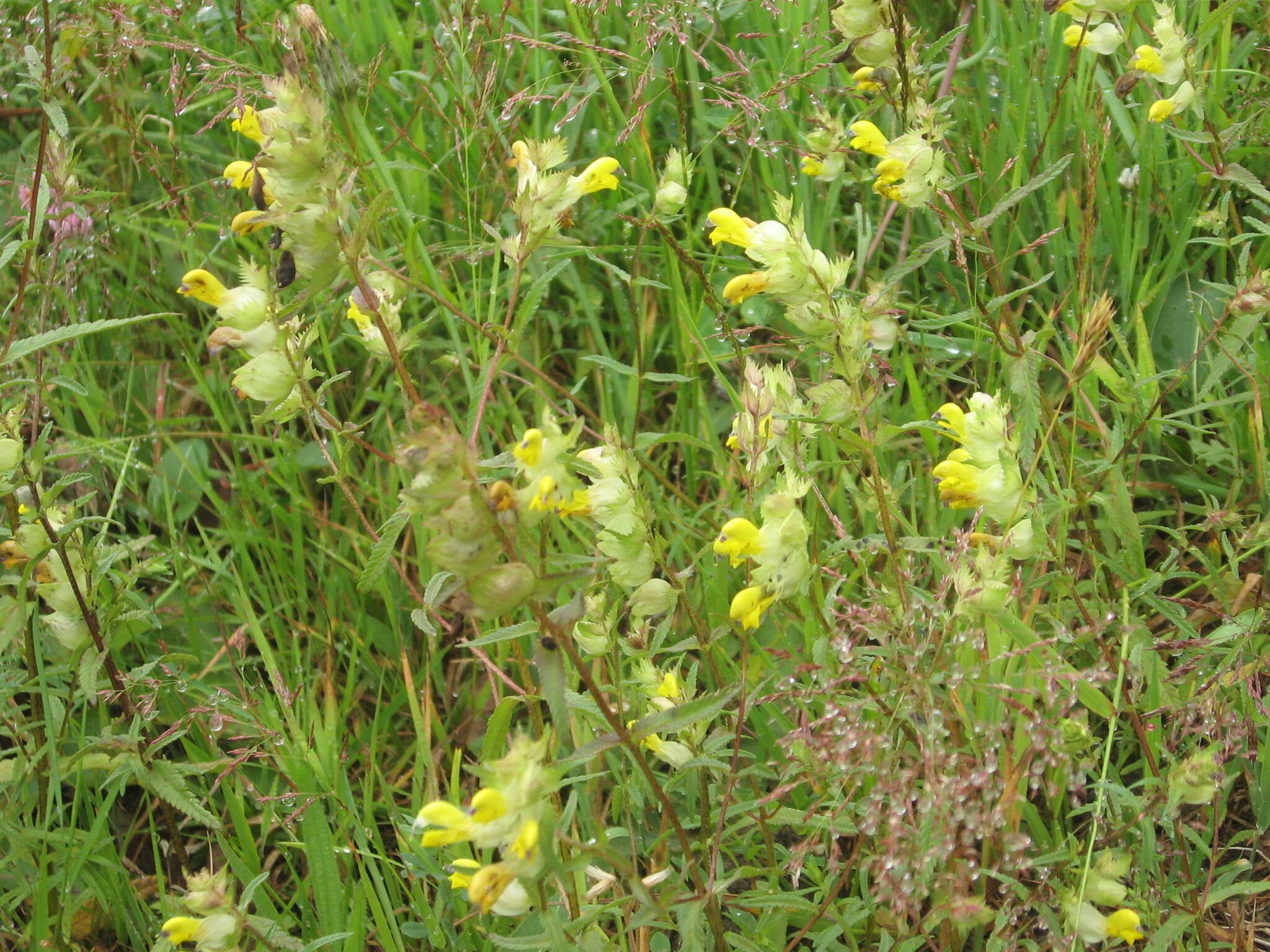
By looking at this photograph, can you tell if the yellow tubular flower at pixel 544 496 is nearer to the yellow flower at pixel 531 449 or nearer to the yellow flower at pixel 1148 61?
the yellow flower at pixel 531 449

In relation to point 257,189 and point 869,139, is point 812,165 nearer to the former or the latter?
point 869,139

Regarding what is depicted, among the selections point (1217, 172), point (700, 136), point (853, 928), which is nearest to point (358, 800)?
point (853, 928)

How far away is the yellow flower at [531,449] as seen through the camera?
113 cm

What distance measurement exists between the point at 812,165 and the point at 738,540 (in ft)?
3.19

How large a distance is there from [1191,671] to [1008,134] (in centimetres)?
125

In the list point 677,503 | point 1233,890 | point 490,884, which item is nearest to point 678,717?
point 490,884

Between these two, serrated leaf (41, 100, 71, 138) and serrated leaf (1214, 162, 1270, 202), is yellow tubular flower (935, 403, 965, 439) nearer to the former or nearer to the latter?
serrated leaf (1214, 162, 1270, 202)

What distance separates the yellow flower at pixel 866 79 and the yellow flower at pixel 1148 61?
1.54 feet

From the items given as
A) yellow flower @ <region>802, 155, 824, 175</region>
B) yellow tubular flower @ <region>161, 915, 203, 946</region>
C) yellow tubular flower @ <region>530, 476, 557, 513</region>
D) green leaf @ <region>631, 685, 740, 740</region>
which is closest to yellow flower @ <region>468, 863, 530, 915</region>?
green leaf @ <region>631, 685, 740, 740</region>

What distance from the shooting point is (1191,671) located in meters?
1.68

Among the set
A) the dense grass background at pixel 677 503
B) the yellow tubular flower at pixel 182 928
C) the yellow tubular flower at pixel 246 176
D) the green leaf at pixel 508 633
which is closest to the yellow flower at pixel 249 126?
the yellow tubular flower at pixel 246 176

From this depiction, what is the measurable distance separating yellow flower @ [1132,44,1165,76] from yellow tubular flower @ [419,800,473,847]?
5.46ft

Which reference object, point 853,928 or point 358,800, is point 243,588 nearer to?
point 358,800

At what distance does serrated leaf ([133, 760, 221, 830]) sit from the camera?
1680mm
